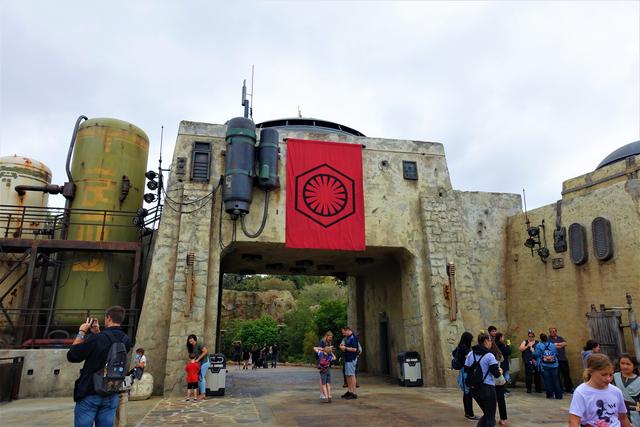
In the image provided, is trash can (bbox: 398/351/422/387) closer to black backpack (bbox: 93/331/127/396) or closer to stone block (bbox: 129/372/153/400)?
stone block (bbox: 129/372/153/400)

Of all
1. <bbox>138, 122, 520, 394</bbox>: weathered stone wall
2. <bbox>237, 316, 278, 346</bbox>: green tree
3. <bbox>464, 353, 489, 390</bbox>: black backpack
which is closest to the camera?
<bbox>464, 353, 489, 390</bbox>: black backpack

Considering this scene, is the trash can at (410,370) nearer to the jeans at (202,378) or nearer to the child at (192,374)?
the jeans at (202,378)

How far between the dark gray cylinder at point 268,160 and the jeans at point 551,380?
8.40 metres

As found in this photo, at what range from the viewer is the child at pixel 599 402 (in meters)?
3.42

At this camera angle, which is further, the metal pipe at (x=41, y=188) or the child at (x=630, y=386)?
the metal pipe at (x=41, y=188)

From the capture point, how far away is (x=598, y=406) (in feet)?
11.3

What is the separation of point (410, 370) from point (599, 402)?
960 centimetres

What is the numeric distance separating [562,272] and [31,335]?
1510 cm

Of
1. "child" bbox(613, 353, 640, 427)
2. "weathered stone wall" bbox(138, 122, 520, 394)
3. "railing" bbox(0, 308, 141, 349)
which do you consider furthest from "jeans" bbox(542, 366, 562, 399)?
"railing" bbox(0, 308, 141, 349)

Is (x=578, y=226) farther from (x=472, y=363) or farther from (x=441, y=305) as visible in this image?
(x=472, y=363)

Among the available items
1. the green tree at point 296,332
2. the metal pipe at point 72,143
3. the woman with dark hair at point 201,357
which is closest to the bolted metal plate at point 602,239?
the woman with dark hair at point 201,357

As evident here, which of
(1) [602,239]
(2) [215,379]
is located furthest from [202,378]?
(1) [602,239]

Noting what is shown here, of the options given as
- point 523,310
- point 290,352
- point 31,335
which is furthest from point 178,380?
point 290,352

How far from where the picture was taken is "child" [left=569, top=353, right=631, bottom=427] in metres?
3.42
